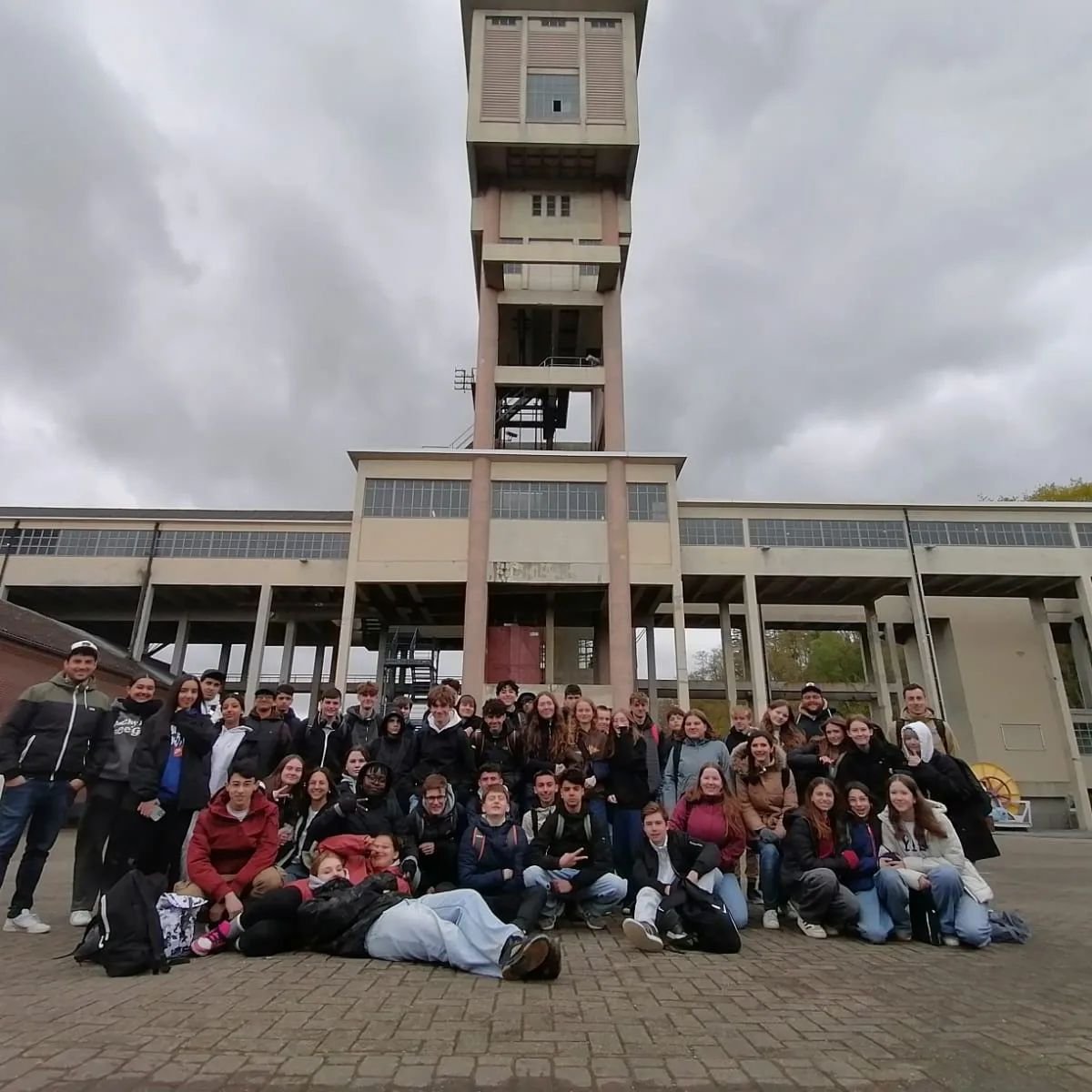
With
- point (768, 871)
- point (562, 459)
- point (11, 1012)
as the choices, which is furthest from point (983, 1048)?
point (562, 459)

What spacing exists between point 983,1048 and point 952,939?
253 centimetres

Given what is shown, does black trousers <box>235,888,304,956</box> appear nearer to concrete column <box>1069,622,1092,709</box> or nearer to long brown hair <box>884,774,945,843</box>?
long brown hair <box>884,774,945,843</box>

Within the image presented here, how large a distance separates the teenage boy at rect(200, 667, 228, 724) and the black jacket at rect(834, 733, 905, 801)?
18.6ft

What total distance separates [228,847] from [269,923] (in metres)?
0.67

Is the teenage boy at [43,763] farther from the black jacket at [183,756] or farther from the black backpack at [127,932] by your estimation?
the black backpack at [127,932]

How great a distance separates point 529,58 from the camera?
3062 centimetres

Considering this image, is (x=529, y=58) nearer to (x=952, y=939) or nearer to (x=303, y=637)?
(x=303, y=637)

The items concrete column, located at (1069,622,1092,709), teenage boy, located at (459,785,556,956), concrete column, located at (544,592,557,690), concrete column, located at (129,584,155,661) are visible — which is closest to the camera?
teenage boy, located at (459,785,556,956)

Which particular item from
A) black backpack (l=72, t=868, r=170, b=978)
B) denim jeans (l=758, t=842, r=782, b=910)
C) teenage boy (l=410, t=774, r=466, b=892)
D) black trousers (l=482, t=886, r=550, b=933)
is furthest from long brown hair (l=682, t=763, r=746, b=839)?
black backpack (l=72, t=868, r=170, b=978)

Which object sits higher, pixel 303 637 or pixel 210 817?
pixel 303 637

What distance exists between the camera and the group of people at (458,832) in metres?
4.73

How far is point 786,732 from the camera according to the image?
7117mm

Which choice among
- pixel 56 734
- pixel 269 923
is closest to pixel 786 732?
pixel 269 923

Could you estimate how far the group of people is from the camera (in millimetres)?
4734
